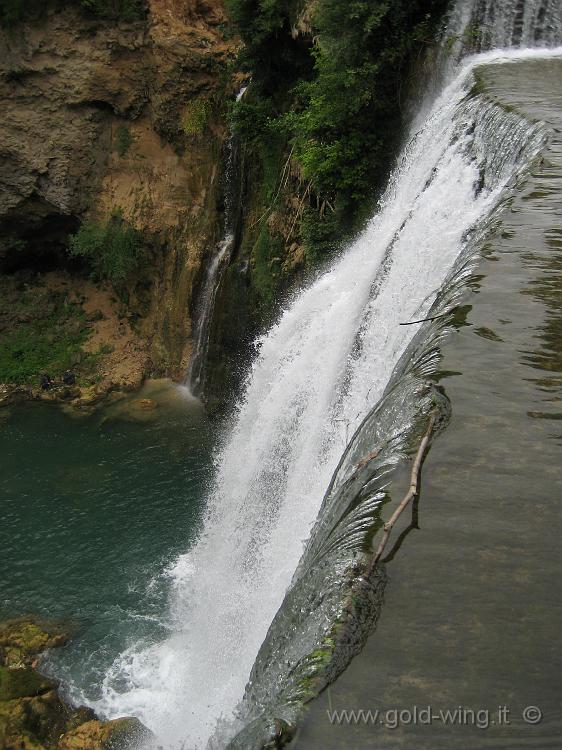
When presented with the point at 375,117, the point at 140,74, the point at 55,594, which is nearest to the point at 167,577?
the point at 55,594

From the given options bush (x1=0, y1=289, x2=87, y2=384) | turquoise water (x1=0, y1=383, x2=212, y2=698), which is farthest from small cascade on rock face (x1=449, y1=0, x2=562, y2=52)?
bush (x1=0, y1=289, x2=87, y2=384)

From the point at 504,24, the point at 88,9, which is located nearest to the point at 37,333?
the point at 88,9

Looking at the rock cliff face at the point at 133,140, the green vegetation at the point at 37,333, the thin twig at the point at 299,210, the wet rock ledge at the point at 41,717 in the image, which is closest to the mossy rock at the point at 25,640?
the wet rock ledge at the point at 41,717

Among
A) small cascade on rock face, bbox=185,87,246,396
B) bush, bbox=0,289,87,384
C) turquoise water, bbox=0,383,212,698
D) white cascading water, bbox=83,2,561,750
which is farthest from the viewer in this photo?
bush, bbox=0,289,87,384

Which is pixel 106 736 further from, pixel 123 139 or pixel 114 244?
pixel 123 139

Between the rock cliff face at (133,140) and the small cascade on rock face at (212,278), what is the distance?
0.27 m

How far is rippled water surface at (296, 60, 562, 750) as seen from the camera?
2350 mm

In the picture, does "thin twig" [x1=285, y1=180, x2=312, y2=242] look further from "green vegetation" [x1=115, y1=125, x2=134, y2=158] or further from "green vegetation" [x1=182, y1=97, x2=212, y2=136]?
"green vegetation" [x1=115, y1=125, x2=134, y2=158]

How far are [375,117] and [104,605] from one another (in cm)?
833

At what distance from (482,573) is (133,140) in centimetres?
1543

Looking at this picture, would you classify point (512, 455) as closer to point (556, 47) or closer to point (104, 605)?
point (104, 605)

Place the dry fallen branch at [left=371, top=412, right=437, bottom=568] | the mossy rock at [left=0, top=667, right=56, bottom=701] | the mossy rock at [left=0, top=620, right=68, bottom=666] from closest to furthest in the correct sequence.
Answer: the dry fallen branch at [left=371, top=412, right=437, bottom=568]
the mossy rock at [left=0, top=667, right=56, bottom=701]
the mossy rock at [left=0, top=620, right=68, bottom=666]

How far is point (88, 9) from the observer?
598 inches

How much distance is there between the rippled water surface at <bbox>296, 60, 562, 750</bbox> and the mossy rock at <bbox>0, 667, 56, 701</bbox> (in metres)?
6.86
